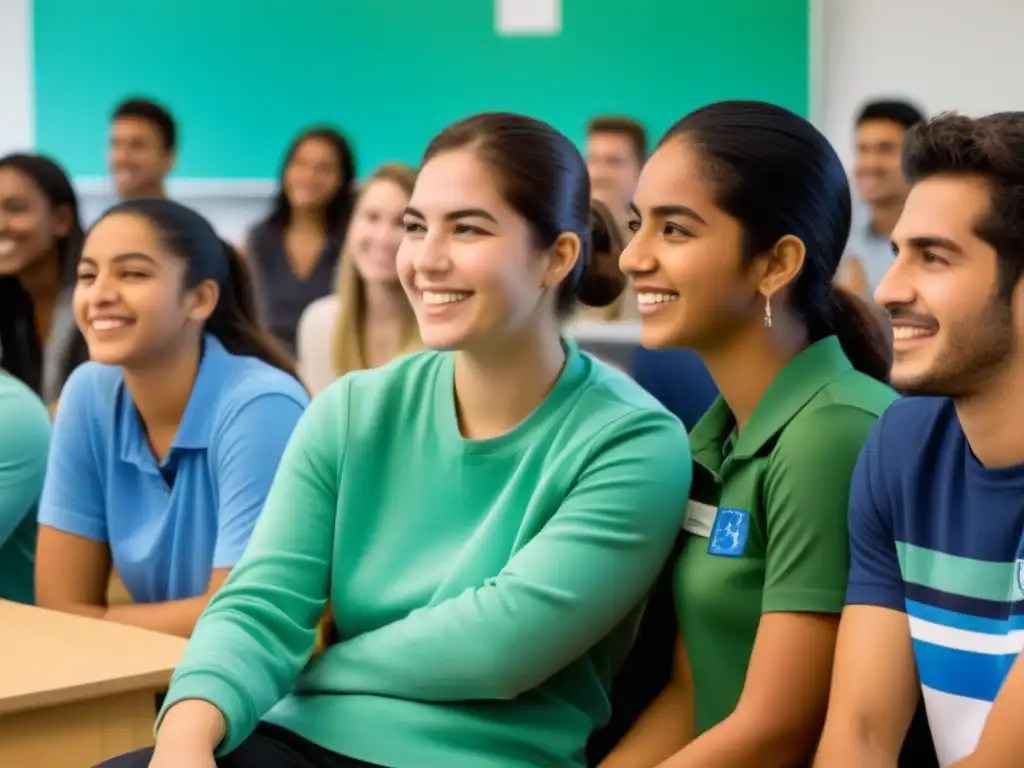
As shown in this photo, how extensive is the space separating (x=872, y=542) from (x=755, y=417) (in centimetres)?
23

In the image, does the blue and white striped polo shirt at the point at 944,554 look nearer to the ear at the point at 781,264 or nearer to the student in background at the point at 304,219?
Result: the ear at the point at 781,264

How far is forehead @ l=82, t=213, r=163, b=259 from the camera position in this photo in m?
2.65

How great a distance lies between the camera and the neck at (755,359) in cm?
188

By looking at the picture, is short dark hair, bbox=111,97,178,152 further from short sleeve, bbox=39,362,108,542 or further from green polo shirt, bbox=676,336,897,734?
green polo shirt, bbox=676,336,897,734

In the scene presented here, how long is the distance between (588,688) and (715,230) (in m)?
0.57

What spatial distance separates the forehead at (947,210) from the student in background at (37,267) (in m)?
2.16

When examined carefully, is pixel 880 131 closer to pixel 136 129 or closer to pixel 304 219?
pixel 304 219

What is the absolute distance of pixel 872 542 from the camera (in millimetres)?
1683

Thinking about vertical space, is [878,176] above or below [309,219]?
above

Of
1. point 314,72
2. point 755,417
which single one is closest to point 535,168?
point 755,417

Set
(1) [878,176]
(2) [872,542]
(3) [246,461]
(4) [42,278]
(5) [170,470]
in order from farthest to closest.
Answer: (1) [878,176] → (4) [42,278] → (5) [170,470] → (3) [246,461] → (2) [872,542]

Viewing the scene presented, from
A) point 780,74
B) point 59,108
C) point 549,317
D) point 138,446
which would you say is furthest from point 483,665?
point 59,108

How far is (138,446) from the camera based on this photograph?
2.59 metres

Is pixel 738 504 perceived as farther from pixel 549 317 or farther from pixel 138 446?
pixel 138 446
